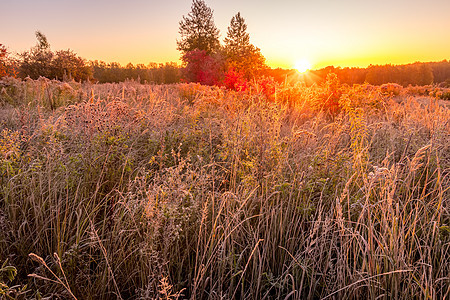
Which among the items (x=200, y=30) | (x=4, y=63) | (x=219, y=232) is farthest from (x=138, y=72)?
→ (x=219, y=232)

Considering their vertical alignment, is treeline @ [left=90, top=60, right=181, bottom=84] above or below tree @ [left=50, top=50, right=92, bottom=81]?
above

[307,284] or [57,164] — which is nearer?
[307,284]

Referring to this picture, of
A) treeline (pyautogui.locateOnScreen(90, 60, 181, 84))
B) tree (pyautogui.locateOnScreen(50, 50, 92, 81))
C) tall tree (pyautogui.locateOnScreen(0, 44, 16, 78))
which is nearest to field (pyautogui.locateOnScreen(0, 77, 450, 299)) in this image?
tall tree (pyautogui.locateOnScreen(0, 44, 16, 78))

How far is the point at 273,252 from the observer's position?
158 centimetres

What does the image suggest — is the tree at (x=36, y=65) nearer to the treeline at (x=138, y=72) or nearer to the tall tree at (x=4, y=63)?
the tall tree at (x=4, y=63)

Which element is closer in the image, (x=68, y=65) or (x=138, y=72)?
(x=68, y=65)

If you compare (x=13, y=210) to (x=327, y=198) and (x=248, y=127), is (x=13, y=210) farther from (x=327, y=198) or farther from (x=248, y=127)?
(x=327, y=198)

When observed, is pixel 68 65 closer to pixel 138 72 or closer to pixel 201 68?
pixel 201 68

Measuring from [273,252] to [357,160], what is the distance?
1057 mm

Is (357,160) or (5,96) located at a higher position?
(5,96)

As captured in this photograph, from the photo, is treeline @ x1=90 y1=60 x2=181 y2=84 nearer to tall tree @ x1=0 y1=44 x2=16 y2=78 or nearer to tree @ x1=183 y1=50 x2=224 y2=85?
tree @ x1=183 y1=50 x2=224 y2=85

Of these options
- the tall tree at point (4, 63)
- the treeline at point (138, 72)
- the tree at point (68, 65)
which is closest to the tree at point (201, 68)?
the tree at point (68, 65)

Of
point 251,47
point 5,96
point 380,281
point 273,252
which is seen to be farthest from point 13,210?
point 251,47

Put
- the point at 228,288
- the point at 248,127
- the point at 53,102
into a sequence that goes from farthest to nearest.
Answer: the point at 53,102
the point at 248,127
the point at 228,288
